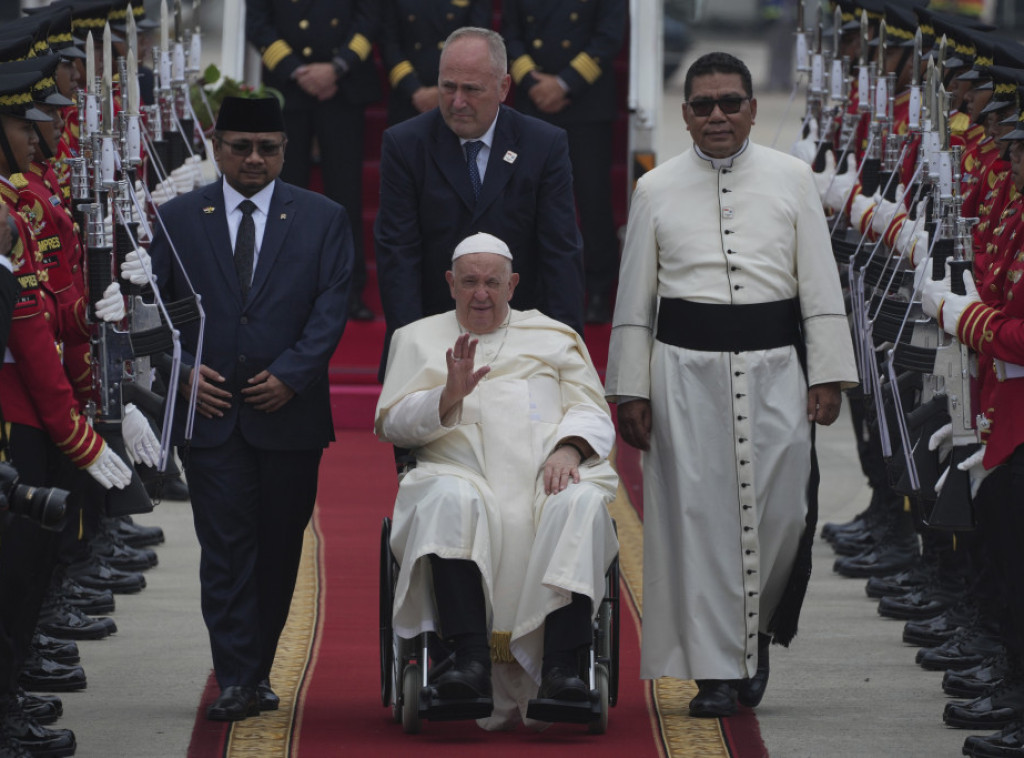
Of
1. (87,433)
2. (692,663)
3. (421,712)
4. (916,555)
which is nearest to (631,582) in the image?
(916,555)

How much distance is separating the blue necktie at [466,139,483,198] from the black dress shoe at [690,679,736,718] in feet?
5.25

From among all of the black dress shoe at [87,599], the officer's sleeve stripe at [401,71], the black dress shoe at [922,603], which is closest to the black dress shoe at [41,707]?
the black dress shoe at [87,599]

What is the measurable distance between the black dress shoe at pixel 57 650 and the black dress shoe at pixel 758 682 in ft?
6.83

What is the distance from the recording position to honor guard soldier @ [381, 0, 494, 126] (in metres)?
11.2

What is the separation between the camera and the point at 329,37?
37.3ft

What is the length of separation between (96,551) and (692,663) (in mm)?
3038

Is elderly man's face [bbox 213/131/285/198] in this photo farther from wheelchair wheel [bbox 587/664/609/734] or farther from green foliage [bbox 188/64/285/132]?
green foliage [bbox 188/64/285/132]

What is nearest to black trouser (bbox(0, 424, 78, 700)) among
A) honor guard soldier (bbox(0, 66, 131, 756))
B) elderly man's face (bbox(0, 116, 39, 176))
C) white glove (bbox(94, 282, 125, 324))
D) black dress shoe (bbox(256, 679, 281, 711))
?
honor guard soldier (bbox(0, 66, 131, 756))

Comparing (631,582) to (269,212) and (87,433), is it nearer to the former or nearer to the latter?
(269,212)

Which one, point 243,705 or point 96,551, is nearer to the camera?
point 243,705

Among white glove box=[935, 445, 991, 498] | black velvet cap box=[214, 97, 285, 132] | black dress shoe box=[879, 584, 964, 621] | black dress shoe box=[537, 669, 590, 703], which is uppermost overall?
black velvet cap box=[214, 97, 285, 132]

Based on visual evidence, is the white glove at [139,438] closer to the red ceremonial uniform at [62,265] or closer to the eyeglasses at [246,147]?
the red ceremonial uniform at [62,265]

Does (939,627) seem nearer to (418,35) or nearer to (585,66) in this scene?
(585,66)

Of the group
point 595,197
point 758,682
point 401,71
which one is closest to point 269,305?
point 758,682
